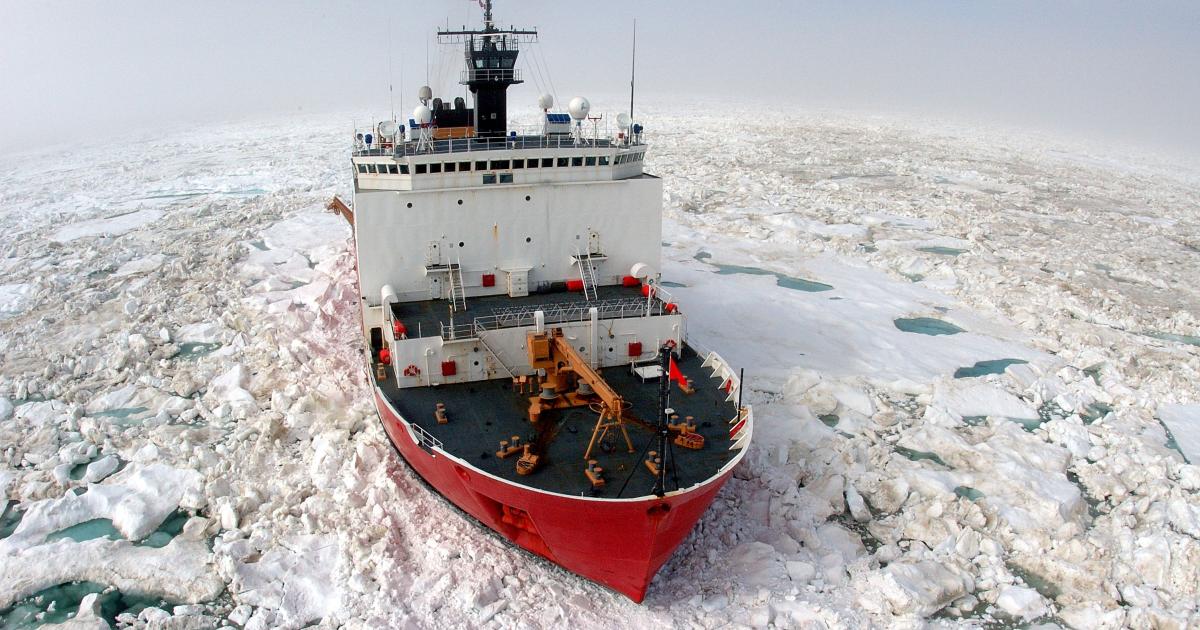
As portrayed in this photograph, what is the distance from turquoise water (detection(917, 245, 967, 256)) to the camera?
19.1 meters

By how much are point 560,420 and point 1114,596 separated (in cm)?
594

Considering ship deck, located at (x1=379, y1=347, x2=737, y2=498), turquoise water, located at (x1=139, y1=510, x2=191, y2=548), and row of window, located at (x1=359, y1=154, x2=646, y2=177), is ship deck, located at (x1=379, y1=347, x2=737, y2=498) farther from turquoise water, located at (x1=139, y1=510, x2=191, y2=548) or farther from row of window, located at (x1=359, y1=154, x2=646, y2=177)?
row of window, located at (x1=359, y1=154, x2=646, y2=177)

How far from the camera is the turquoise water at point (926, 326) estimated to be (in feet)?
46.1

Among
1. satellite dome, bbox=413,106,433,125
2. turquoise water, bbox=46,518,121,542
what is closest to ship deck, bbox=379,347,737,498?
turquoise water, bbox=46,518,121,542

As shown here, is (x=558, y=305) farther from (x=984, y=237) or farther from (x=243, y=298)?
(x=984, y=237)

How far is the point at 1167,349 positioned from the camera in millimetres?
12891

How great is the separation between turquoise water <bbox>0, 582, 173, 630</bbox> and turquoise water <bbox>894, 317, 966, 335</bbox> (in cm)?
1303

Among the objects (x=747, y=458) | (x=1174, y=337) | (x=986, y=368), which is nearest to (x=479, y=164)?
(x=747, y=458)

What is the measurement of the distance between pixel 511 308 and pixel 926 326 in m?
8.90

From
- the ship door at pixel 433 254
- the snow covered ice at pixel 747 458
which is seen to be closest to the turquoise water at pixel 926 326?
the snow covered ice at pixel 747 458

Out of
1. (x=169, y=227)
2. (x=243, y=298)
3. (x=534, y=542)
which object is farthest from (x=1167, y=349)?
(x=169, y=227)

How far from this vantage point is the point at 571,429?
8172 millimetres

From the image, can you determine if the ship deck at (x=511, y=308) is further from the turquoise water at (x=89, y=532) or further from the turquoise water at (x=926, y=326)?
the turquoise water at (x=926, y=326)

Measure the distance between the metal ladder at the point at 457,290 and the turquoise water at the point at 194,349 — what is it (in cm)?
516
